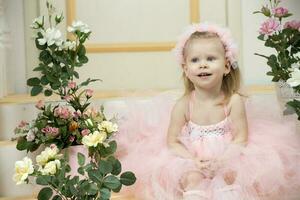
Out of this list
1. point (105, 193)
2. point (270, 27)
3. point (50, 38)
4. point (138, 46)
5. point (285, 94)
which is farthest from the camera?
point (138, 46)

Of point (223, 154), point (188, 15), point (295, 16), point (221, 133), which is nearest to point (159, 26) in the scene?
point (188, 15)

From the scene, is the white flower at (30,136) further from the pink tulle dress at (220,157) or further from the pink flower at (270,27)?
the pink flower at (270,27)

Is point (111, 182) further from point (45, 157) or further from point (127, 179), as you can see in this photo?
point (45, 157)

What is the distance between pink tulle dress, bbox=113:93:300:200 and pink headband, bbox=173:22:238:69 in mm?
159

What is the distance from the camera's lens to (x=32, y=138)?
1.39 m

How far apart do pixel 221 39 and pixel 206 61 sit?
90 millimetres

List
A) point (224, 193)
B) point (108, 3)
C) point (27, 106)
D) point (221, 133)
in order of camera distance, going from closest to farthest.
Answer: point (224, 193) → point (221, 133) → point (27, 106) → point (108, 3)

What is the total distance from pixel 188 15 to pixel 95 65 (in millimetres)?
458

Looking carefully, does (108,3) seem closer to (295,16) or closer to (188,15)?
(188,15)

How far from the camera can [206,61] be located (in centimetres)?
150

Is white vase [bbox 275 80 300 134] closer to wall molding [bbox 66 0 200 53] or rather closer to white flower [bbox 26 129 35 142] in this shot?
wall molding [bbox 66 0 200 53]

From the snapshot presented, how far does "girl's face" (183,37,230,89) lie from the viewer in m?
1.50

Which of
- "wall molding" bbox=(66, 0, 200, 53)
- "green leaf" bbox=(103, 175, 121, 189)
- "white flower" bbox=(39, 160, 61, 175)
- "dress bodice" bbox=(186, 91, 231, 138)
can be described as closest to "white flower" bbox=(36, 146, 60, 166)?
"white flower" bbox=(39, 160, 61, 175)

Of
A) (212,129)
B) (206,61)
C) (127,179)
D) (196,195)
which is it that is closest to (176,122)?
(212,129)
